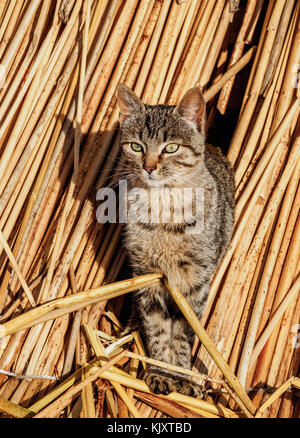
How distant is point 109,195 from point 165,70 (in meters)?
0.74

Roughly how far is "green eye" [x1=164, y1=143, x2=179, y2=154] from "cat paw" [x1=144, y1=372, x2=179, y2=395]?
103 centimetres

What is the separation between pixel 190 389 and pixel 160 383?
15 cm

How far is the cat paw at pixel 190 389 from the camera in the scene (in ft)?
6.85

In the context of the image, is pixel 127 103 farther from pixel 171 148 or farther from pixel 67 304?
pixel 67 304

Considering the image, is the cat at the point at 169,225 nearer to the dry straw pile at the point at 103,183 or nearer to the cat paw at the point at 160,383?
the cat paw at the point at 160,383

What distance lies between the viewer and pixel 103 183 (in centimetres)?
240

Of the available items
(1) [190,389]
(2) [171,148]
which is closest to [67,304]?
(1) [190,389]

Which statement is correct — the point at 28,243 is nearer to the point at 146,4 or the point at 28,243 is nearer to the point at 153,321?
the point at 153,321

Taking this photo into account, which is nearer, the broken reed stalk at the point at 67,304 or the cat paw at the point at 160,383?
the broken reed stalk at the point at 67,304

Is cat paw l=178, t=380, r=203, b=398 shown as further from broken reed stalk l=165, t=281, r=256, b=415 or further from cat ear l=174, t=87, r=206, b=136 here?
cat ear l=174, t=87, r=206, b=136

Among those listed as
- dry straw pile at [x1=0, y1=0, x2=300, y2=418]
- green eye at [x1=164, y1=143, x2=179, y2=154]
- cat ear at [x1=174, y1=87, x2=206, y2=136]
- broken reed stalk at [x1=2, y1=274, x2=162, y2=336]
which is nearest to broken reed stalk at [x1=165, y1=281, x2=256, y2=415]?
dry straw pile at [x1=0, y1=0, x2=300, y2=418]

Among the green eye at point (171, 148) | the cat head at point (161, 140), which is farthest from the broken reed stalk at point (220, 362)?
the green eye at point (171, 148)

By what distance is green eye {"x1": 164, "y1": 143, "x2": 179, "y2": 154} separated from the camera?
7.11 feet

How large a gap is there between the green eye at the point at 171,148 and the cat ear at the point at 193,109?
5.0 inches
